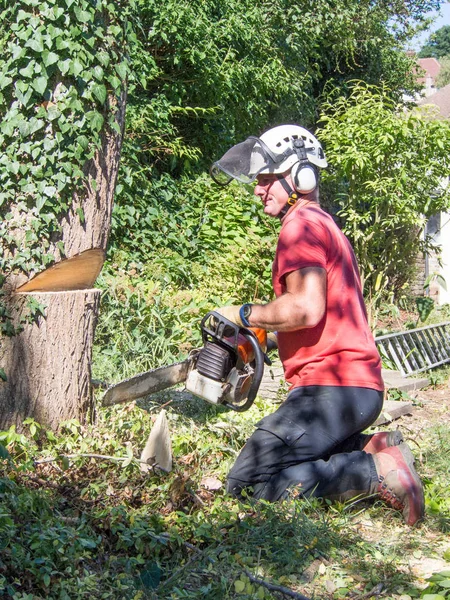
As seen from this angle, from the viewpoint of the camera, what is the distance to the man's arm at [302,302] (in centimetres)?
368

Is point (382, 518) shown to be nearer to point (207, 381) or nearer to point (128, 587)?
point (207, 381)

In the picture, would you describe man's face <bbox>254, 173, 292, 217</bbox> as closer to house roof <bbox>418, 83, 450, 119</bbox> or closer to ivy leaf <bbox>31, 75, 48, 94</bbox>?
ivy leaf <bbox>31, 75, 48, 94</bbox>

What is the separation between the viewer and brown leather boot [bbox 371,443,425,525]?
3.77m

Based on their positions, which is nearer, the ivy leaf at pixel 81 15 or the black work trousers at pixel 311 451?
the black work trousers at pixel 311 451

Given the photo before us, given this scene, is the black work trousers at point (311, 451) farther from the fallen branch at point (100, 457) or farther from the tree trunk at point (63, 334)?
the tree trunk at point (63, 334)

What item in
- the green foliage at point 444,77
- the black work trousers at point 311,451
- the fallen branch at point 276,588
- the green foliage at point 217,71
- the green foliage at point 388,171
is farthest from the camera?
the green foliage at point 444,77

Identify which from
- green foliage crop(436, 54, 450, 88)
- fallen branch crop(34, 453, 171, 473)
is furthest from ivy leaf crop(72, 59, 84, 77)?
green foliage crop(436, 54, 450, 88)

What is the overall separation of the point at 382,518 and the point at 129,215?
17.3 feet

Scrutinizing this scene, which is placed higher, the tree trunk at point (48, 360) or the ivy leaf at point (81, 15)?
the ivy leaf at point (81, 15)

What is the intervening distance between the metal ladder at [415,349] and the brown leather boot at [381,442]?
3.85m

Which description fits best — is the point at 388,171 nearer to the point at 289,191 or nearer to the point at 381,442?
the point at 289,191

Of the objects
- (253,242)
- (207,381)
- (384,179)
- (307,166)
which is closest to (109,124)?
(307,166)

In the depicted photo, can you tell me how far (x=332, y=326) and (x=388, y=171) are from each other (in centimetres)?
504

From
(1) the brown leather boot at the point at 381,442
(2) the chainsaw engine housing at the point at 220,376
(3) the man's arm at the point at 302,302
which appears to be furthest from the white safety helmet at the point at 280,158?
(1) the brown leather boot at the point at 381,442
